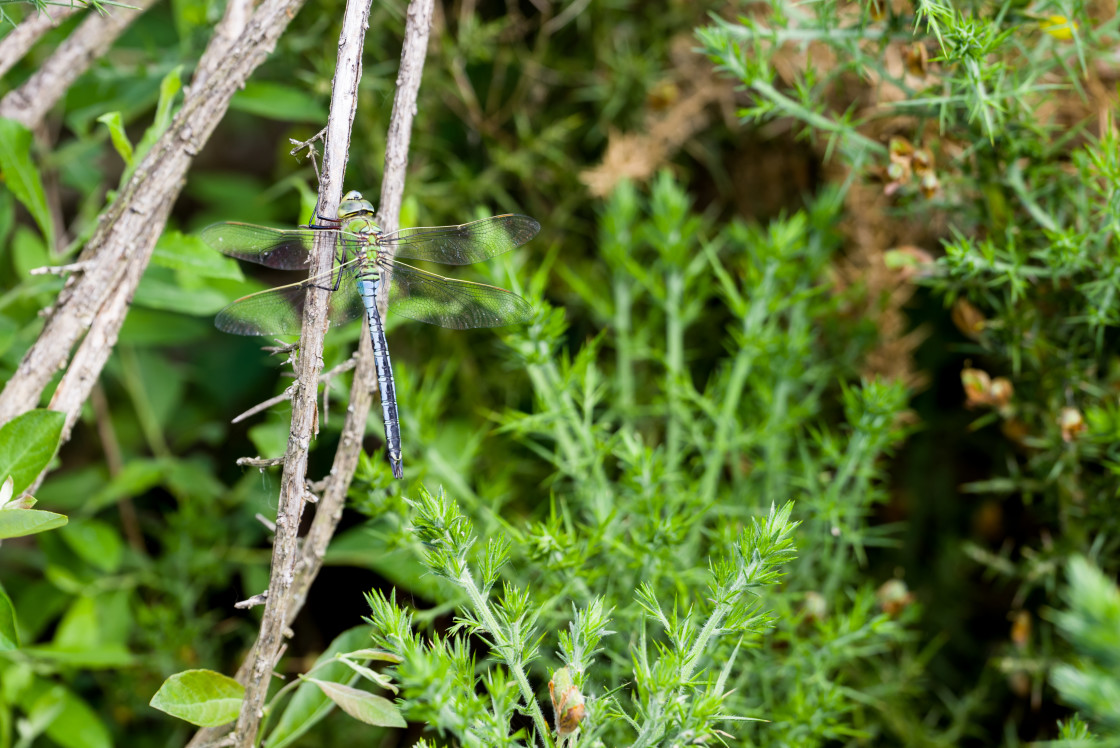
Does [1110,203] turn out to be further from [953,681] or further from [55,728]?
→ [55,728]

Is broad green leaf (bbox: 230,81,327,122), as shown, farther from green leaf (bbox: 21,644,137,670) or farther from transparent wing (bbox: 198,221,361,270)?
green leaf (bbox: 21,644,137,670)

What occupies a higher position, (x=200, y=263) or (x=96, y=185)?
(x=96, y=185)

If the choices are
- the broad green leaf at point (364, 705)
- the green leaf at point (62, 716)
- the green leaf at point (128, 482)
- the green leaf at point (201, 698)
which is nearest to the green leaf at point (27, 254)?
the green leaf at point (128, 482)

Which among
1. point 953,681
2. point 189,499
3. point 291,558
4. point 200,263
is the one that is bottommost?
point 953,681

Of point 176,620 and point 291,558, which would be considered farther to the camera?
point 176,620

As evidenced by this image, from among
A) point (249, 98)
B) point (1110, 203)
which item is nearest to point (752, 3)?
point (1110, 203)

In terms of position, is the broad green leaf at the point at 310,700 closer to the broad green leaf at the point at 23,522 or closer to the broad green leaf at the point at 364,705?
the broad green leaf at the point at 364,705
